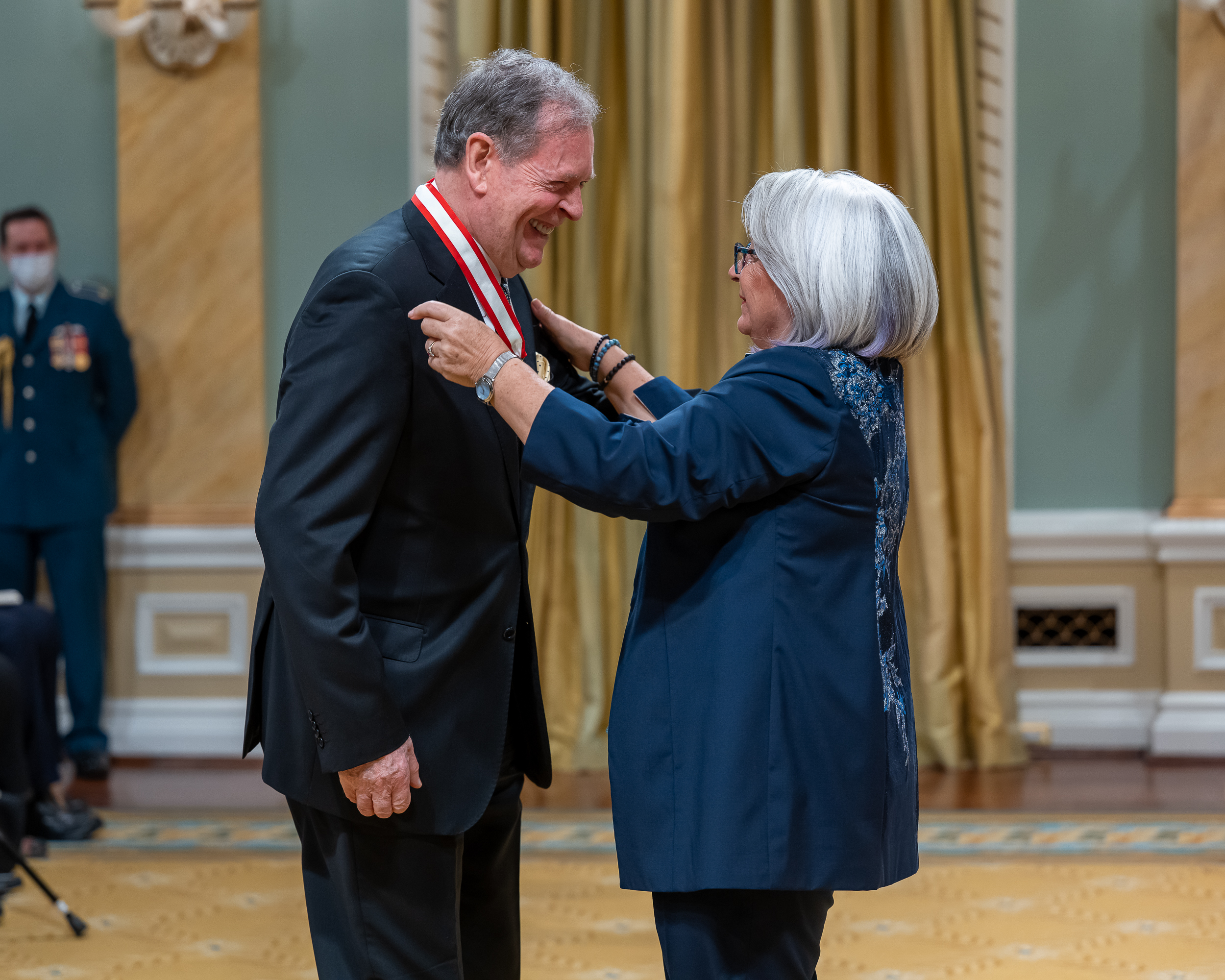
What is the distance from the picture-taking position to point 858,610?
1.66 metres

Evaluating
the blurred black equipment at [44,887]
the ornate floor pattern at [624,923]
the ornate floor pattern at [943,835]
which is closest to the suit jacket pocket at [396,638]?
the ornate floor pattern at [624,923]

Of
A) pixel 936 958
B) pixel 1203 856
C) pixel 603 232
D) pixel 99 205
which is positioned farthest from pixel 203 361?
pixel 1203 856

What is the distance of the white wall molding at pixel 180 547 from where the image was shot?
473 centimetres

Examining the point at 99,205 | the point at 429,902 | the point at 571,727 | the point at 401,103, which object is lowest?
the point at 571,727

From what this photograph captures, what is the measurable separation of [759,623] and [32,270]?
375cm

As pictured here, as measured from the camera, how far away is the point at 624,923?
306cm

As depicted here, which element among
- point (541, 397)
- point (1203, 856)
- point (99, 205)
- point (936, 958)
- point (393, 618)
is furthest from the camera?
point (99, 205)

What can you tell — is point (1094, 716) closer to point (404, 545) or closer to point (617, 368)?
point (617, 368)

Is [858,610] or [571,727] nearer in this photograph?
[858,610]

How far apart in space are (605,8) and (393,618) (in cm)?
336

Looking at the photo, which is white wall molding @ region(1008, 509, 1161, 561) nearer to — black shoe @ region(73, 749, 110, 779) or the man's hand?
black shoe @ region(73, 749, 110, 779)

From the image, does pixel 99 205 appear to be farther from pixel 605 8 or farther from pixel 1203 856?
pixel 1203 856

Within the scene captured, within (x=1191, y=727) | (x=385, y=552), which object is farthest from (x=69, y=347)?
(x=1191, y=727)

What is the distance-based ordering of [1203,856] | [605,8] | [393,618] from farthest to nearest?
[605,8] < [1203,856] < [393,618]
